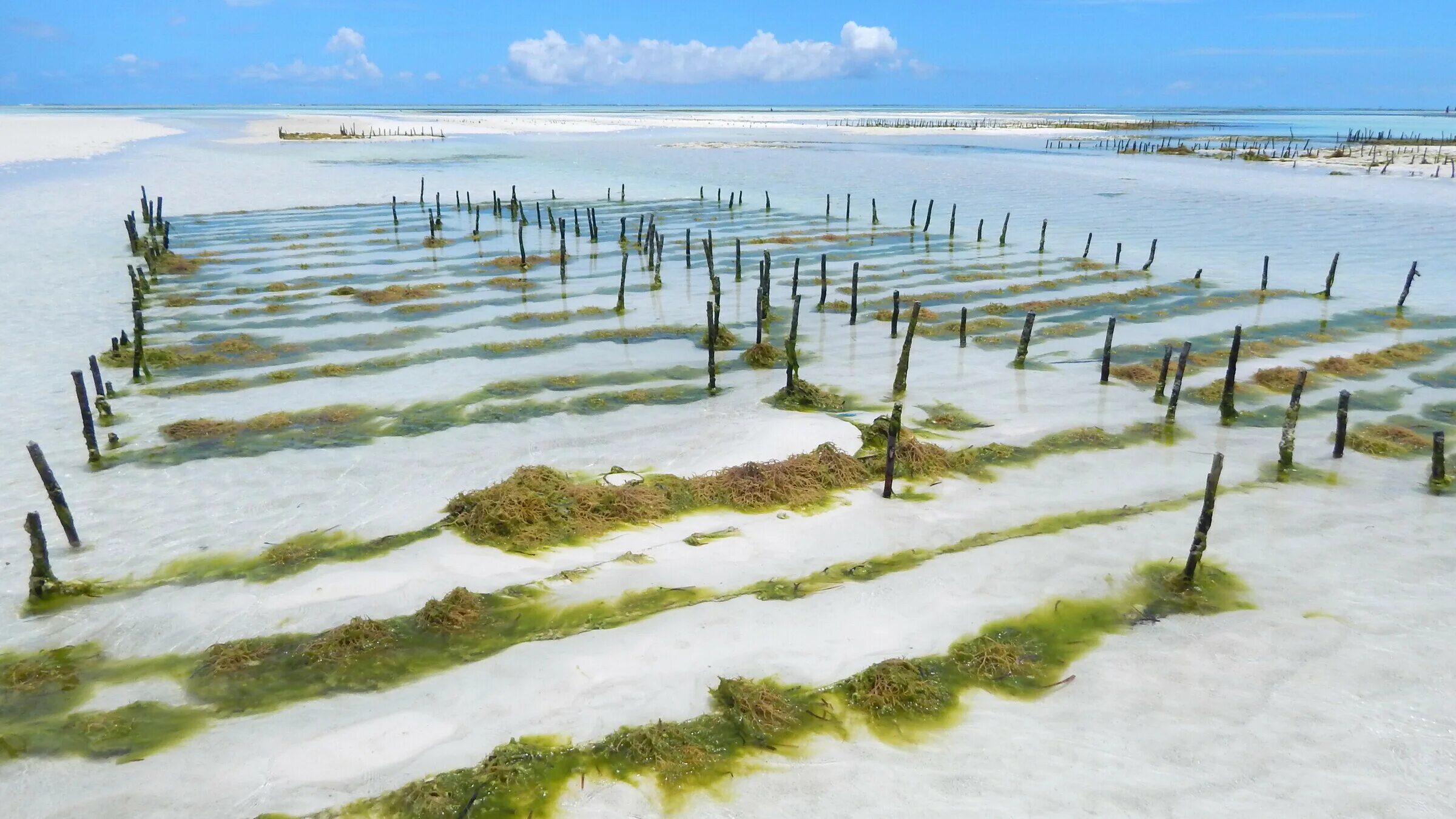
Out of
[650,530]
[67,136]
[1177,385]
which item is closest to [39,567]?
[650,530]

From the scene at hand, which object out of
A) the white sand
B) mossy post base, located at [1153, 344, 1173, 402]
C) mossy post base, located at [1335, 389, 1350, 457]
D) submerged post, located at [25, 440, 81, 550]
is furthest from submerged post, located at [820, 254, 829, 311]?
the white sand

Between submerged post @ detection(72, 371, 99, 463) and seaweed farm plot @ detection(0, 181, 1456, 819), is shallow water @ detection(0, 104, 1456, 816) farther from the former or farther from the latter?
submerged post @ detection(72, 371, 99, 463)

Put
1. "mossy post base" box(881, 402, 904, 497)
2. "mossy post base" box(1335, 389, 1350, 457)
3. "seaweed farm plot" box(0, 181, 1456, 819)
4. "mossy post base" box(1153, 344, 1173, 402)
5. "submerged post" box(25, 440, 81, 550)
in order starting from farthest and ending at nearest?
"mossy post base" box(1153, 344, 1173, 402)
"mossy post base" box(1335, 389, 1350, 457)
"mossy post base" box(881, 402, 904, 497)
"submerged post" box(25, 440, 81, 550)
"seaweed farm plot" box(0, 181, 1456, 819)

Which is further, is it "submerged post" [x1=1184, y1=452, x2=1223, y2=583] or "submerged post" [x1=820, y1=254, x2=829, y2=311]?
"submerged post" [x1=820, y1=254, x2=829, y2=311]

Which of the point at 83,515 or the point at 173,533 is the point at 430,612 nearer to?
the point at 173,533

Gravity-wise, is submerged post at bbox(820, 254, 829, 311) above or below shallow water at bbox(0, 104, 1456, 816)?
above

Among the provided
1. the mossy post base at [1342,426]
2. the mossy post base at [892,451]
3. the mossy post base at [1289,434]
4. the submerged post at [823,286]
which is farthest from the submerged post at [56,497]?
the mossy post base at [1342,426]

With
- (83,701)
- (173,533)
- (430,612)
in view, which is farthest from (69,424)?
(430,612)
